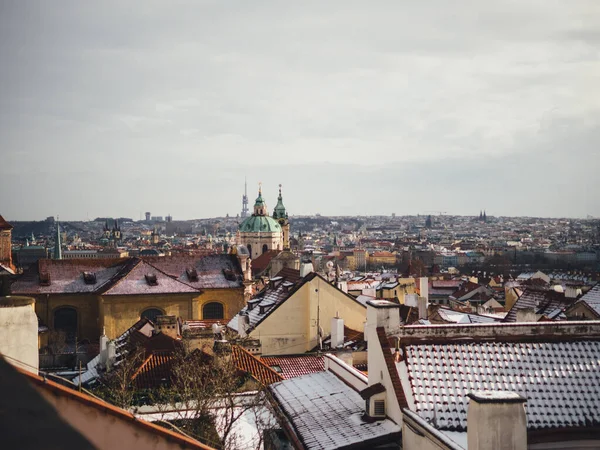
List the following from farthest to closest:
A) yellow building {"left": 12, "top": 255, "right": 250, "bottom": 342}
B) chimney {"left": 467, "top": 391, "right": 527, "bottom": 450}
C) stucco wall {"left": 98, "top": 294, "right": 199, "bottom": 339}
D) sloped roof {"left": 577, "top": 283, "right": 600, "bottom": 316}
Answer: yellow building {"left": 12, "top": 255, "right": 250, "bottom": 342} < stucco wall {"left": 98, "top": 294, "right": 199, "bottom": 339} < sloped roof {"left": 577, "top": 283, "right": 600, "bottom": 316} < chimney {"left": 467, "top": 391, "right": 527, "bottom": 450}

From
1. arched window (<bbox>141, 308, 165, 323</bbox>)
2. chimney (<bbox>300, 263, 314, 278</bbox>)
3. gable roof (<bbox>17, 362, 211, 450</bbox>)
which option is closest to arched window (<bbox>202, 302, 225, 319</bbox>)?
arched window (<bbox>141, 308, 165, 323</bbox>)

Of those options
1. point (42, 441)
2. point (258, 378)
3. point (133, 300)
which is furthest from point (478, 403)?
point (133, 300)

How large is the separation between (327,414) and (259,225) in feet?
349

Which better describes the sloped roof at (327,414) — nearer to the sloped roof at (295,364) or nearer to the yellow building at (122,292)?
the sloped roof at (295,364)

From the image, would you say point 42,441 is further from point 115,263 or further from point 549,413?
point 115,263

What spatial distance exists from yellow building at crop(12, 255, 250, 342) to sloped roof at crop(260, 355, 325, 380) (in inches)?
586

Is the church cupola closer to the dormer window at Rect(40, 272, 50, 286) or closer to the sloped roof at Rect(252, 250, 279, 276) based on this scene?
the sloped roof at Rect(252, 250, 279, 276)

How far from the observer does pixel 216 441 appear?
47.5ft

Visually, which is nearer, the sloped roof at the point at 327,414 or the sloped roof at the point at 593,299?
the sloped roof at the point at 327,414

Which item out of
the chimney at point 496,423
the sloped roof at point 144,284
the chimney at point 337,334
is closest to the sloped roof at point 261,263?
the sloped roof at point 144,284

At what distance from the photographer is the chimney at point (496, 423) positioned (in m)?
8.32

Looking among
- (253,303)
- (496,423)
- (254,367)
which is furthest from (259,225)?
(496,423)

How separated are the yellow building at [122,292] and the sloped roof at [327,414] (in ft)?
79.0

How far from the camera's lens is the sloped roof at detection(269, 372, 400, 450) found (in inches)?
452
